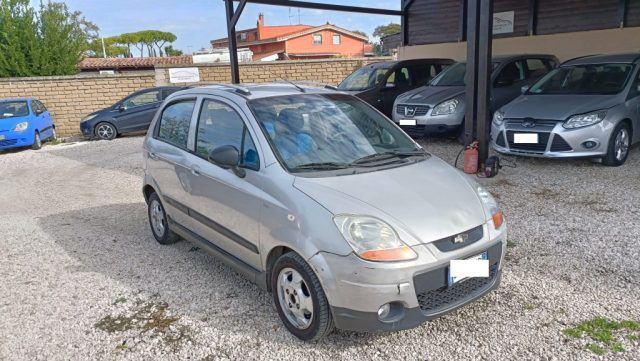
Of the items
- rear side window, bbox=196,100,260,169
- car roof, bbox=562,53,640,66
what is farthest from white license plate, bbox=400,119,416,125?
rear side window, bbox=196,100,260,169

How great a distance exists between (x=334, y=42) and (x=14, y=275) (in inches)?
2024

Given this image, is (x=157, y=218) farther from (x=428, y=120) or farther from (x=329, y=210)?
(x=428, y=120)

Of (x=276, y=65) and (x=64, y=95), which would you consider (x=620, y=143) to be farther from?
(x=64, y=95)

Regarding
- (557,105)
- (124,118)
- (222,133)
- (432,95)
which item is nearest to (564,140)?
(557,105)

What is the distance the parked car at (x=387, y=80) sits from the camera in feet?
35.5

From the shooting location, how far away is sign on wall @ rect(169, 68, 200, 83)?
1606 cm

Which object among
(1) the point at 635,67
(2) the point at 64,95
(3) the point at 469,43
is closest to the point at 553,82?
(1) the point at 635,67

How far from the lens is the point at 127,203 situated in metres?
6.72

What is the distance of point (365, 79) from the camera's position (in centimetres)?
1126

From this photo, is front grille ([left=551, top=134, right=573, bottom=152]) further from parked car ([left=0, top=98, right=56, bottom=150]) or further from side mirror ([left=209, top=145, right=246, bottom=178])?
parked car ([left=0, top=98, right=56, bottom=150])

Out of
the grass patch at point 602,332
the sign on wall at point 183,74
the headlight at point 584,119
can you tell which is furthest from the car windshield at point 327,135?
the sign on wall at point 183,74

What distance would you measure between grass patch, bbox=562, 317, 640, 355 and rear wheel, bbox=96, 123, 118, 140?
44.6 ft

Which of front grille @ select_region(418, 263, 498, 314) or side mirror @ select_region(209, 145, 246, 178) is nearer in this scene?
front grille @ select_region(418, 263, 498, 314)

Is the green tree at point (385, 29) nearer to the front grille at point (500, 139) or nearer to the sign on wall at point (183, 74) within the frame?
the sign on wall at point (183, 74)
